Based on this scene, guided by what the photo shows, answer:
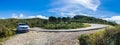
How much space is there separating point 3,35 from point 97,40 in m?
16.7

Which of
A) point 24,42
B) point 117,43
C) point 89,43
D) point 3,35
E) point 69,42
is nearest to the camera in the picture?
point 117,43

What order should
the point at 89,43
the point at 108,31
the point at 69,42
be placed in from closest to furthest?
the point at 108,31 → the point at 89,43 → the point at 69,42

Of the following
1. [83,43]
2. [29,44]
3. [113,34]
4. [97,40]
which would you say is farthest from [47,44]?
[113,34]

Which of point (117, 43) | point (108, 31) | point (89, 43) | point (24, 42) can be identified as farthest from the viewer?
point (24, 42)

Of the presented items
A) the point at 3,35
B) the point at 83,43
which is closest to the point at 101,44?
the point at 83,43

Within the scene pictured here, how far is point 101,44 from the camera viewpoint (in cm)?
1525

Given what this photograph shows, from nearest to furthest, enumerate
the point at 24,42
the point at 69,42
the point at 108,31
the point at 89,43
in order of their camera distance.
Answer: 1. the point at 108,31
2. the point at 89,43
3. the point at 69,42
4. the point at 24,42

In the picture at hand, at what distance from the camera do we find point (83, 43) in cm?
1727

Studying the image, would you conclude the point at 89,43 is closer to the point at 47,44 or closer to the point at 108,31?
the point at 108,31

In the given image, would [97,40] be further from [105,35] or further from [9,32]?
[9,32]

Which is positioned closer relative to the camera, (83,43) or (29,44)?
(83,43)

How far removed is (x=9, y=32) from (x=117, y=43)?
61.4 feet

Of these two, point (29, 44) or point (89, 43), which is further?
point (29, 44)

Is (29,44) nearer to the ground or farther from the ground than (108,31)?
nearer to the ground
